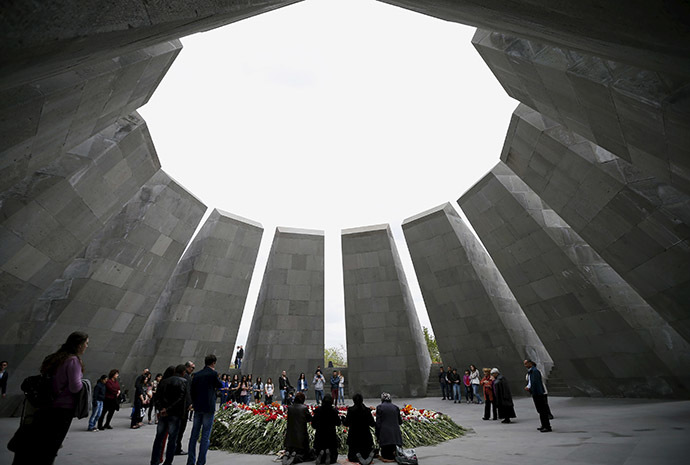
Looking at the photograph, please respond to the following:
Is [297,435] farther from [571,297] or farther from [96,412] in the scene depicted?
[571,297]

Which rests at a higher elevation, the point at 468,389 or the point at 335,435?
the point at 468,389

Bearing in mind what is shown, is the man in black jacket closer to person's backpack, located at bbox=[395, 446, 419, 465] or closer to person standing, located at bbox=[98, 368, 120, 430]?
person's backpack, located at bbox=[395, 446, 419, 465]

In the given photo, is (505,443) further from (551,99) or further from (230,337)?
(230,337)

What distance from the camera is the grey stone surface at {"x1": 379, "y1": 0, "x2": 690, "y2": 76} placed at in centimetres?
263

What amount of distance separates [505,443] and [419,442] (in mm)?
1671

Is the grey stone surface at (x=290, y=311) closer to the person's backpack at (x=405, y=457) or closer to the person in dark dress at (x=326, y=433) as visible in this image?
the person in dark dress at (x=326, y=433)

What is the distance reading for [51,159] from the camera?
735cm

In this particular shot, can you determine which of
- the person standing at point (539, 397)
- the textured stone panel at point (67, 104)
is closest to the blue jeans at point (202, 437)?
the textured stone panel at point (67, 104)

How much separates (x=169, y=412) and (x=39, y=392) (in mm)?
2141

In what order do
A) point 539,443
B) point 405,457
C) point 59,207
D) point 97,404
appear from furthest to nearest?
point 97,404 < point 59,207 < point 539,443 < point 405,457

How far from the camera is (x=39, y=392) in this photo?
13.0 feet

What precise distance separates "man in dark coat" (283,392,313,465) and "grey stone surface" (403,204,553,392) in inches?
523

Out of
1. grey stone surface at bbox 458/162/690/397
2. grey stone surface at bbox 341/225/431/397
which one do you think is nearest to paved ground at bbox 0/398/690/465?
grey stone surface at bbox 458/162/690/397

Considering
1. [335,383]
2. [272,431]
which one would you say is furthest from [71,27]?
[335,383]
